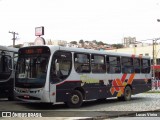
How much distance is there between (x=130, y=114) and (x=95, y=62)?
4167 mm

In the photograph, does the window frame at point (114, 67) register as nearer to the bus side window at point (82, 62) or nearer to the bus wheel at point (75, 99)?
the bus side window at point (82, 62)

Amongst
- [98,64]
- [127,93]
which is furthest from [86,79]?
[127,93]

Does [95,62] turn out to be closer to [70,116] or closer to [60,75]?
[60,75]

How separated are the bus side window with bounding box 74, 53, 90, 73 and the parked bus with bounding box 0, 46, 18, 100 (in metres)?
3.74

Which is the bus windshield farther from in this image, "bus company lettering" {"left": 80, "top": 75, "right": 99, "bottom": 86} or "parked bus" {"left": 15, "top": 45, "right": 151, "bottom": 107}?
"bus company lettering" {"left": 80, "top": 75, "right": 99, "bottom": 86}

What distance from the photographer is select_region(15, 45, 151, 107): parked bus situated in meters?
15.1

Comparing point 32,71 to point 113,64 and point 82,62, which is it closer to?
point 82,62

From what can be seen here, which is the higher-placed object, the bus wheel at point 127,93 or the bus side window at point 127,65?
the bus side window at point 127,65

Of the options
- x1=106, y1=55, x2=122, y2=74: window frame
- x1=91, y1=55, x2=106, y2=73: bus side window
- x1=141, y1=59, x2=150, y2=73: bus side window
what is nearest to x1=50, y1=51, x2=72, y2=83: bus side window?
x1=91, y1=55, x2=106, y2=73: bus side window

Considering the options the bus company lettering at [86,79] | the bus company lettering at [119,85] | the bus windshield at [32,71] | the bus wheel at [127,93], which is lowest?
the bus wheel at [127,93]

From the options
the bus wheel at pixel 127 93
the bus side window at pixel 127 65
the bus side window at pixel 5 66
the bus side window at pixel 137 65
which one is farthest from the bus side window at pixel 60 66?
the bus side window at pixel 137 65

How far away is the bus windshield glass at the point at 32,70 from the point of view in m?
15.0

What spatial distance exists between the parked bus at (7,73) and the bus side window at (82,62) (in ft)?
12.3

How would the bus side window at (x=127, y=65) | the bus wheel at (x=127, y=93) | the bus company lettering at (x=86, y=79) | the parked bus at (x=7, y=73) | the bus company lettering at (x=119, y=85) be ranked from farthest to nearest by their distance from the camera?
the bus wheel at (x=127, y=93) < the bus side window at (x=127, y=65) < the bus company lettering at (x=119, y=85) < the parked bus at (x=7, y=73) < the bus company lettering at (x=86, y=79)
